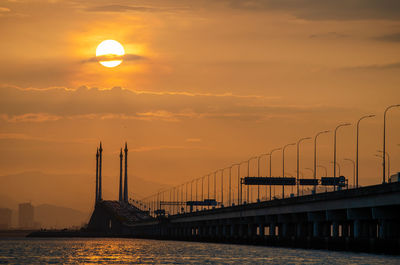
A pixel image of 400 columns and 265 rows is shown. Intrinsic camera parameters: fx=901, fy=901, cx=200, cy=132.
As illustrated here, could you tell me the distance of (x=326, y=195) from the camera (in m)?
118

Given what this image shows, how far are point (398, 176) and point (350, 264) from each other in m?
23.7

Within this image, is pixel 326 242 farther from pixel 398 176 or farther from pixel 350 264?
pixel 350 264

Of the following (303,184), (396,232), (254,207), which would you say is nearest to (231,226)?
(303,184)

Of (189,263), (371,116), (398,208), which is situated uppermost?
(371,116)

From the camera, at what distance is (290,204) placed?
137375 millimetres

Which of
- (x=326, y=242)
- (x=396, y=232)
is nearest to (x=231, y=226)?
(x=326, y=242)

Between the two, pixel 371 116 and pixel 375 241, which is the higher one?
pixel 371 116

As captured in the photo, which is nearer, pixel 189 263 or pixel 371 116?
pixel 189 263

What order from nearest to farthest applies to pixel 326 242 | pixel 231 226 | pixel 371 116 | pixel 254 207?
pixel 371 116 < pixel 326 242 < pixel 254 207 < pixel 231 226

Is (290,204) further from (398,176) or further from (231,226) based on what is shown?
(231,226)

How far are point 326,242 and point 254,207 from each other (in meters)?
43.3

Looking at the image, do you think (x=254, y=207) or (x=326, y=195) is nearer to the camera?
(x=326, y=195)

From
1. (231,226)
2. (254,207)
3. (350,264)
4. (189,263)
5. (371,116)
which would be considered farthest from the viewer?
(231,226)

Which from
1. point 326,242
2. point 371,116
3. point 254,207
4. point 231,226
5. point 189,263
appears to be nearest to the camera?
point 189,263
